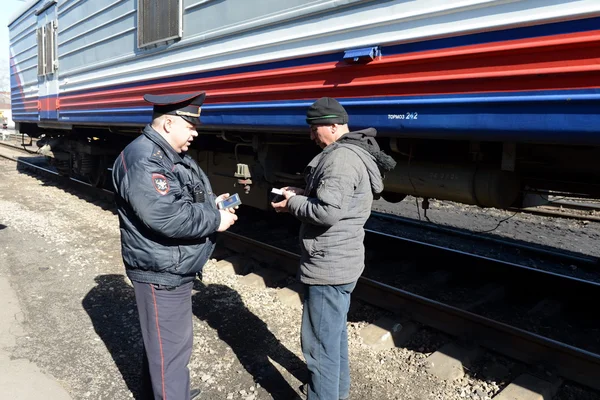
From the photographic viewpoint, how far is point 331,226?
7.77 feet

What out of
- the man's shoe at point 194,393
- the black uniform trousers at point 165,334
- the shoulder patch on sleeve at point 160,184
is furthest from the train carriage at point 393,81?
the man's shoe at point 194,393

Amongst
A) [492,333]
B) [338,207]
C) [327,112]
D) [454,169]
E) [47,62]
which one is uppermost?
[47,62]

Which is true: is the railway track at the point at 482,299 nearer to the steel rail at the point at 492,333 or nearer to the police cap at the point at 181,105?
the steel rail at the point at 492,333

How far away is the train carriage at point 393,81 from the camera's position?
242cm

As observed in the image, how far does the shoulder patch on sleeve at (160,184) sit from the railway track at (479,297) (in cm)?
216

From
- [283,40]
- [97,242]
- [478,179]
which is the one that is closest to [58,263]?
[97,242]

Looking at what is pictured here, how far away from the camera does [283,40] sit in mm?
3764

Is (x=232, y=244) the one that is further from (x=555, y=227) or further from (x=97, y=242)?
(x=555, y=227)

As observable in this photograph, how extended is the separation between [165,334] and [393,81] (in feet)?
6.41

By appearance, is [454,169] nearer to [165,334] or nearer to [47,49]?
[165,334]

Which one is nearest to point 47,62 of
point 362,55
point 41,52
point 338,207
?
point 41,52

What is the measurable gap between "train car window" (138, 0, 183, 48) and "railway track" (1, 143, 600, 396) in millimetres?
2221

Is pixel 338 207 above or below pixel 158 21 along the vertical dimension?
below

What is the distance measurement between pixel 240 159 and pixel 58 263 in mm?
2136
